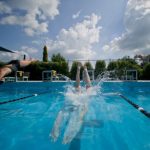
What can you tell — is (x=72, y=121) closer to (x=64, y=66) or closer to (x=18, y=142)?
(x=18, y=142)

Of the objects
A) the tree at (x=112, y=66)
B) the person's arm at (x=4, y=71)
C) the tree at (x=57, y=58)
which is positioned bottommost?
the person's arm at (x=4, y=71)

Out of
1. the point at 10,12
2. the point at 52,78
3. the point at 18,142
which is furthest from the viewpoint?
the point at 52,78

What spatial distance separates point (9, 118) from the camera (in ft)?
15.7

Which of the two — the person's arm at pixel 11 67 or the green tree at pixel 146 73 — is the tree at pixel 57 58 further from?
the person's arm at pixel 11 67

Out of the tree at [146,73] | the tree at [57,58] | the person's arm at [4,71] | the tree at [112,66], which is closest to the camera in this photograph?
the person's arm at [4,71]

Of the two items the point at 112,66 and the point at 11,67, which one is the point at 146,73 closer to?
the point at 112,66

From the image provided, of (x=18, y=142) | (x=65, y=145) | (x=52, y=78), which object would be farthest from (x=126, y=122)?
(x=52, y=78)

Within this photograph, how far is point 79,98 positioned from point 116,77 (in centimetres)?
1635

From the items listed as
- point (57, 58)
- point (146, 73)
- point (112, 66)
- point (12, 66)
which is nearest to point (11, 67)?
point (12, 66)

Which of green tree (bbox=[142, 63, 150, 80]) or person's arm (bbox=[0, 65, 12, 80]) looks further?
green tree (bbox=[142, 63, 150, 80])

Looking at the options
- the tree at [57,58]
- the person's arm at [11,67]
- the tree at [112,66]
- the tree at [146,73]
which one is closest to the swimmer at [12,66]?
the person's arm at [11,67]

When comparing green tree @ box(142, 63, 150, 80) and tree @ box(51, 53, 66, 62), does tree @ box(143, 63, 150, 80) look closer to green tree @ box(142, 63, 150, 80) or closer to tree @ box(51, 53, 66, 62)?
green tree @ box(142, 63, 150, 80)

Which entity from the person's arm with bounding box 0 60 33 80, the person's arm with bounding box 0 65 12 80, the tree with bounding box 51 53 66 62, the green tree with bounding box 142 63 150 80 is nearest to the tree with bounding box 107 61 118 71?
the green tree with bounding box 142 63 150 80

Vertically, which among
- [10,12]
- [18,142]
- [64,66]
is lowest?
[18,142]
